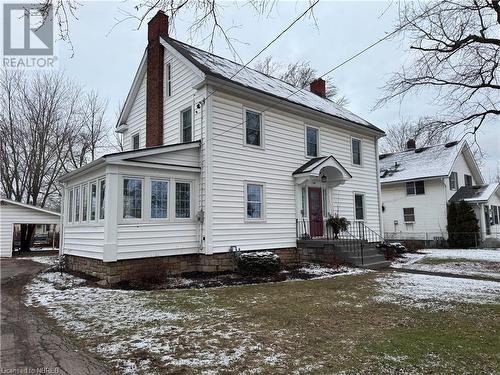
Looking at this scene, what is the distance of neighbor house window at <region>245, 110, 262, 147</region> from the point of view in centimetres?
1298

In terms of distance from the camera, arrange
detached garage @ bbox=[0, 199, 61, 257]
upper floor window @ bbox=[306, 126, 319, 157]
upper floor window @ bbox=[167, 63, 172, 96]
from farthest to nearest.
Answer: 1. detached garage @ bbox=[0, 199, 61, 257]
2. upper floor window @ bbox=[306, 126, 319, 157]
3. upper floor window @ bbox=[167, 63, 172, 96]

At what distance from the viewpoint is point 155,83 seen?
1432 centimetres

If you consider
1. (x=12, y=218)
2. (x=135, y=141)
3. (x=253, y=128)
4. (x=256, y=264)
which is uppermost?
(x=135, y=141)

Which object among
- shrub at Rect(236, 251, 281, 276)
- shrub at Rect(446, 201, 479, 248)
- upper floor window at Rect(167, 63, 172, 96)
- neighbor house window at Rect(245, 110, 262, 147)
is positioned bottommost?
shrub at Rect(236, 251, 281, 276)

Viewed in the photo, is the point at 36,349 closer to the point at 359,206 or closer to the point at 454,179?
the point at 359,206

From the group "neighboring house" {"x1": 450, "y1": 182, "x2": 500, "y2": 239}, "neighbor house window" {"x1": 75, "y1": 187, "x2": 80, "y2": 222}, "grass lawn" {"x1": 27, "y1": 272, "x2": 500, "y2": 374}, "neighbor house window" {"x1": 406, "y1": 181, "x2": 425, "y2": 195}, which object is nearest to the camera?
"grass lawn" {"x1": 27, "y1": 272, "x2": 500, "y2": 374}

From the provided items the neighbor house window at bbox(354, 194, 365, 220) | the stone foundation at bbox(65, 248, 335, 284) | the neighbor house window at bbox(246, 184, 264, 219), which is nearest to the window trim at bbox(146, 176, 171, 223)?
the stone foundation at bbox(65, 248, 335, 284)

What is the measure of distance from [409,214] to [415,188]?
6.60 feet

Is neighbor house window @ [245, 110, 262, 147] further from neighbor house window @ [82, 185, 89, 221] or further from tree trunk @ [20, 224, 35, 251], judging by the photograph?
tree trunk @ [20, 224, 35, 251]

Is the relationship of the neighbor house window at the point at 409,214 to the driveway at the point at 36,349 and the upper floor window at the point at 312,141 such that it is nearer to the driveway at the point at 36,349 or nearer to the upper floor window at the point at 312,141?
the upper floor window at the point at 312,141

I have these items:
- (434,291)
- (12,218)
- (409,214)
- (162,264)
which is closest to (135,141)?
(162,264)

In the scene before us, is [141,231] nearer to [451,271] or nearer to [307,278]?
[307,278]

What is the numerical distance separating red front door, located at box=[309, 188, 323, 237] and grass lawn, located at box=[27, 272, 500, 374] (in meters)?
5.82

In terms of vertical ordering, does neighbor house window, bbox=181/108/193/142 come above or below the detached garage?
above
